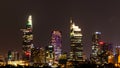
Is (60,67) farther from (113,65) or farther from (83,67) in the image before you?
(83,67)

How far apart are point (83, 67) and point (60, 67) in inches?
1983

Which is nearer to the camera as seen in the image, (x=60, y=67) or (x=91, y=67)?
(x=91, y=67)

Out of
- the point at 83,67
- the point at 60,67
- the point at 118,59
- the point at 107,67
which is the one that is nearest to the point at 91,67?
the point at 83,67

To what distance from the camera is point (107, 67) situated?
452ft

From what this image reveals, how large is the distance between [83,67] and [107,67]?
17253mm

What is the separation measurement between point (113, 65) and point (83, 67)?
741 inches

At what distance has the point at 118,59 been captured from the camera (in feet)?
504

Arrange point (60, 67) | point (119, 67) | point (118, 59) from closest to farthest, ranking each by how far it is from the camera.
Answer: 1. point (119, 67)
2. point (118, 59)
3. point (60, 67)

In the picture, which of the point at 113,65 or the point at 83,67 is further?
the point at 113,65

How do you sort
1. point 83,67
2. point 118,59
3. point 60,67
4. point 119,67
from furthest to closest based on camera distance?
point 60,67 < point 118,59 < point 119,67 < point 83,67

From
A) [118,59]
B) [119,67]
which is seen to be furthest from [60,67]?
[119,67]

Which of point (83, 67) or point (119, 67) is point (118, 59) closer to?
point (119, 67)

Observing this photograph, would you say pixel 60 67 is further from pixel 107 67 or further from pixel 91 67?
pixel 91 67

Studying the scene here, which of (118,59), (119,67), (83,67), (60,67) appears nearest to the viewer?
(83,67)
